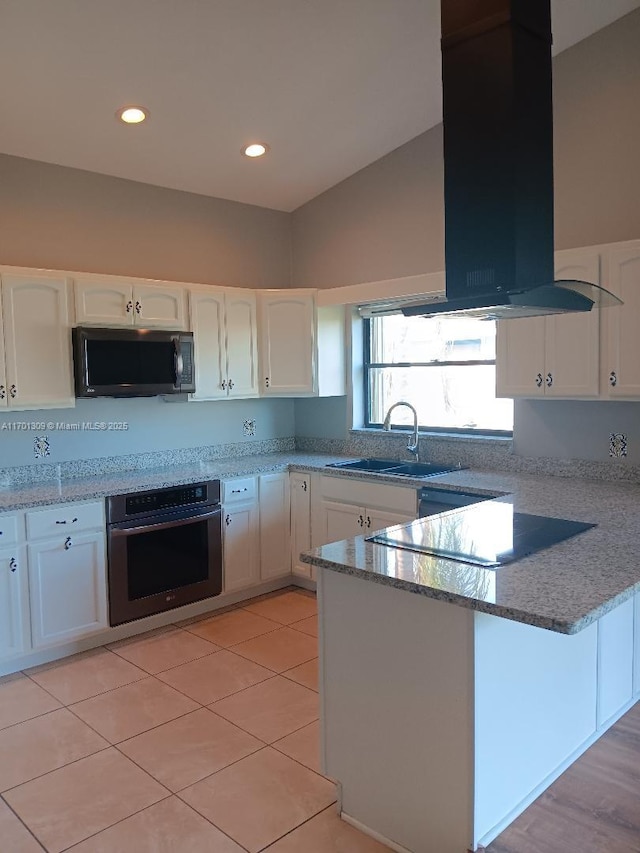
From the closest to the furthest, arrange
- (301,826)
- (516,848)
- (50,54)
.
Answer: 1. (516,848)
2. (301,826)
3. (50,54)

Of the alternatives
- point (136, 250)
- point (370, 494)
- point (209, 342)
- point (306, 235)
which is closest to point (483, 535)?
point (370, 494)

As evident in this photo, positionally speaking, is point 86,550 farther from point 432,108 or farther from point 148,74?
point 432,108

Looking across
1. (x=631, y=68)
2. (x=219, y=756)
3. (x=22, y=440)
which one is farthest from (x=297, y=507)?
(x=631, y=68)

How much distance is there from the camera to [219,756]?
271 centimetres

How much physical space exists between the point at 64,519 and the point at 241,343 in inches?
68.6

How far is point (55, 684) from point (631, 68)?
4257mm

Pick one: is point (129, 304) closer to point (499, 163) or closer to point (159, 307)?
point (159, 307)

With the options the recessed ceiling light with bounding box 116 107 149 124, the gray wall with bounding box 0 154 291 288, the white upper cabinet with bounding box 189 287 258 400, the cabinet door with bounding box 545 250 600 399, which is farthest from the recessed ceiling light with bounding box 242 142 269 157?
the cabinet door with bounding box 545 250 600 399

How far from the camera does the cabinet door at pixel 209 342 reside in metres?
4.39

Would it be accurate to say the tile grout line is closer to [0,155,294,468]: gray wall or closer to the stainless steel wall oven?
the stainless steel wall oven

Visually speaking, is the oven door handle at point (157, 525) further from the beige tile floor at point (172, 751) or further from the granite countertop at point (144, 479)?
the beige tile floor at point (172, 751)

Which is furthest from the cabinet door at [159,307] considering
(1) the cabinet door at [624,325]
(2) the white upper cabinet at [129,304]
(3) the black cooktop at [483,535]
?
(1) the cabinet door at [624,325]

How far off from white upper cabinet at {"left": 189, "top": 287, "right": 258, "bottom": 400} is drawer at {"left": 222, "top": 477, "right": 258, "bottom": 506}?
609 mm

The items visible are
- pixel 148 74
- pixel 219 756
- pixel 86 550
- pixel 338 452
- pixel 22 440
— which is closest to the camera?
pixel 219 756
